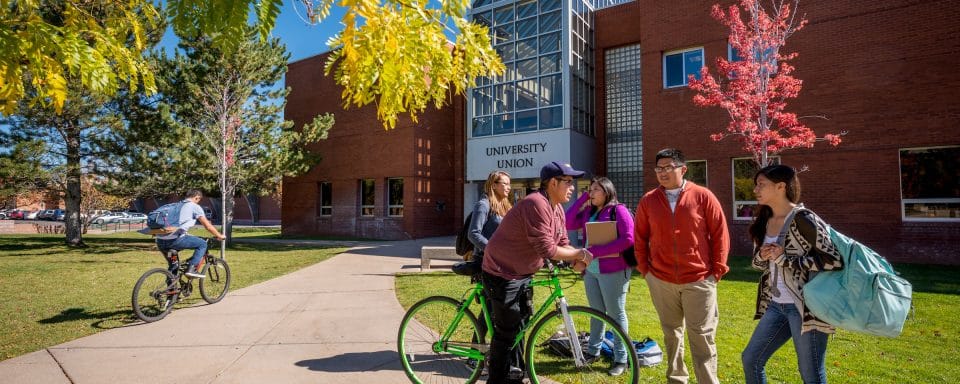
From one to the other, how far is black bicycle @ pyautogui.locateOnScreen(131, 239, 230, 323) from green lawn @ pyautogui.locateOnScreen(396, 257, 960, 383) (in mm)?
2844

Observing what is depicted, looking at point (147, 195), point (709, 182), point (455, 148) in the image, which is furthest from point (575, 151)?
point (147, 195)

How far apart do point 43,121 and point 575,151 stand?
830 inches

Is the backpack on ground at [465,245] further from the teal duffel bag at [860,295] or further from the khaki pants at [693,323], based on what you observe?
the teal duffel bag at [860,295]

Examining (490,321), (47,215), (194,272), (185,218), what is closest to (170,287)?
(194,272)

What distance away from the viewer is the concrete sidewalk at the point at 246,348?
415 cm

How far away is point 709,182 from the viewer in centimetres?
1521

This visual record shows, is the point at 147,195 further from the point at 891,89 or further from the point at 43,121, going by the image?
the point at 891,89

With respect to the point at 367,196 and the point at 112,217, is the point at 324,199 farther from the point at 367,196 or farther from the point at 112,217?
the point at 112,217

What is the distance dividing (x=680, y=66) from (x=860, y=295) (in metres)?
15.4

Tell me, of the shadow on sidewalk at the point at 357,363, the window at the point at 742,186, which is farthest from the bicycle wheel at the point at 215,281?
the window at the point at 742,186

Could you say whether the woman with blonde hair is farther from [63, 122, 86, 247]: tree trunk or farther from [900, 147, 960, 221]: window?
[63, 122, 86, 247]: tree trunk

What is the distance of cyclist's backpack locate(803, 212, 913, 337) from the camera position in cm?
246

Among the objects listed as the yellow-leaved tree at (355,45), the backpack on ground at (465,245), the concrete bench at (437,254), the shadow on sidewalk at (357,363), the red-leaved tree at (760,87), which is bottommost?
the shadow on sidewalk at (357,363)

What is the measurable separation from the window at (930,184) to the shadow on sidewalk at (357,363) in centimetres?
1473
